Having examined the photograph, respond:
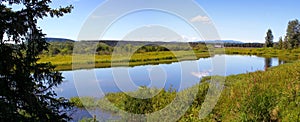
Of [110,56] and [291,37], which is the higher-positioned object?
[291,37]

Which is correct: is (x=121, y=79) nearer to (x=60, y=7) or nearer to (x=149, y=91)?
(x=149, y=91)

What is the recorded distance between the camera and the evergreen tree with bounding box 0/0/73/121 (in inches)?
258

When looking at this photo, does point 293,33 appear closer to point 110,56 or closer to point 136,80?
point 110,56

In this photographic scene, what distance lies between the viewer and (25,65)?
7.05 metres

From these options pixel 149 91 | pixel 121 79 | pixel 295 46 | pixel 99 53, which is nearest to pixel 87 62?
pixel 99 53

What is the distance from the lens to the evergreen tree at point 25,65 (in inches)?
258

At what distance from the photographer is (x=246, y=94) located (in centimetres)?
1228

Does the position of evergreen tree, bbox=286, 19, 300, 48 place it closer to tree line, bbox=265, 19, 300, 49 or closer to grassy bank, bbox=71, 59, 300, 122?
tree line, bbox=265, 19, 300, 49

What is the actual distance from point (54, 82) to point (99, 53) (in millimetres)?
80513

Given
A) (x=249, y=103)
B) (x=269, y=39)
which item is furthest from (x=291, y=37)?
(x=249, y=103)

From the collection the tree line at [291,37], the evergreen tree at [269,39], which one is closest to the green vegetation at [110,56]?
the tree line at [291,37]

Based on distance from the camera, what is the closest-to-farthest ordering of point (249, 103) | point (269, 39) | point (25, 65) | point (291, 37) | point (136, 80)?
point (25, 65) → point (249, 103) → point (136, 80) → point (291, 37) → point (269, 39)

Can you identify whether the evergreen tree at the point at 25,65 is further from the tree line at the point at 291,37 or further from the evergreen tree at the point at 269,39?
the evergreen tree at the point at 269,39

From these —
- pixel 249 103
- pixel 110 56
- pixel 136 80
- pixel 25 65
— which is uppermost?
pixel 25 65
